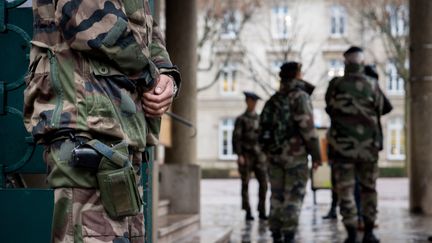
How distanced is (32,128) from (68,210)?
0.33m

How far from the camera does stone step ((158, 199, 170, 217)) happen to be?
9.45m

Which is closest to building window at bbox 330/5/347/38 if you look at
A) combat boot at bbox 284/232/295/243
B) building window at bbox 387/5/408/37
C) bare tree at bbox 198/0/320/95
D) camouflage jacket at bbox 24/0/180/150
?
bare tree at bbox 198/0/320/95

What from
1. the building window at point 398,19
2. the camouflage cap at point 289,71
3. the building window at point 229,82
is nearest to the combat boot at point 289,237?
the camouflage cap at point 289,71

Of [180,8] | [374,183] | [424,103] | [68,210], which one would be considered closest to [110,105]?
[68,210]

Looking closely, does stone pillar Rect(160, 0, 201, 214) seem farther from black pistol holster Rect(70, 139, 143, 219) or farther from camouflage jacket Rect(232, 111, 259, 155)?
black pistol holster Rect(70, 139, 143, 219)

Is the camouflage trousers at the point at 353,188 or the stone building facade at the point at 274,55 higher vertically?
the stone building facade at the point at 274,55

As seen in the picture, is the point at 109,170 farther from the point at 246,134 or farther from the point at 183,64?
the point at 246,134

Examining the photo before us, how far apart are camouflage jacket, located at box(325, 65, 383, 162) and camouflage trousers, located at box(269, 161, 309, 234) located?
1.61ft

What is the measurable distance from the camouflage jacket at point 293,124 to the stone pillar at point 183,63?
126 inches

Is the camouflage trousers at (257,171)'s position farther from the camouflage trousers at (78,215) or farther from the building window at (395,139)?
the building window at (395,139)

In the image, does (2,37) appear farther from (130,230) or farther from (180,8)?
(180,8)

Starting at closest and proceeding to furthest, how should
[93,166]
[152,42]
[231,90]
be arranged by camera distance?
[93,166] < [152,42] < [231,90]

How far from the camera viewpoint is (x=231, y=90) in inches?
1959

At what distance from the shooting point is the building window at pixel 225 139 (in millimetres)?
49562
